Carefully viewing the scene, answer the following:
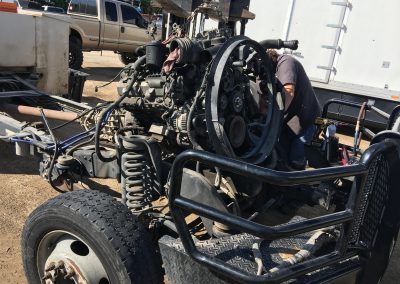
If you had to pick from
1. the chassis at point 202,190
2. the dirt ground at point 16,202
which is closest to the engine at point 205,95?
the chassis at point 202,190

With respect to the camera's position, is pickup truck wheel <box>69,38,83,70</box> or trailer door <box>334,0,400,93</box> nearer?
trailer door <box>334,0,400,93</box>

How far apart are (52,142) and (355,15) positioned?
651 cm

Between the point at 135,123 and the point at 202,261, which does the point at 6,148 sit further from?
the point at 202,261

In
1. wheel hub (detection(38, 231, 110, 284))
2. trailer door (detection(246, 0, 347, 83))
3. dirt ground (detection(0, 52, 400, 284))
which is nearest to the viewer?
wheel hub (detection(38, 231, 110, 284))

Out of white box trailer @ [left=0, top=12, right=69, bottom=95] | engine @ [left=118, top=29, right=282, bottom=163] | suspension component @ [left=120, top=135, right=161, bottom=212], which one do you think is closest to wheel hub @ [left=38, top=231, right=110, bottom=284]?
suspension component @ [left=120, top=135, right=161, bottom=212]

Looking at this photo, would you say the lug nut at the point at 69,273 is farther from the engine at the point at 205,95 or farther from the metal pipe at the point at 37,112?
the metal pipe at the point at 37,112

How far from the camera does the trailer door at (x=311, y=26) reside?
8.27m

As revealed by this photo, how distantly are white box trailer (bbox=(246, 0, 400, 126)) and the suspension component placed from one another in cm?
603

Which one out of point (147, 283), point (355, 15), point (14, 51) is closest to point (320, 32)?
point (355, 15)

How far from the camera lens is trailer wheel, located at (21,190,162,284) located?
2.26m

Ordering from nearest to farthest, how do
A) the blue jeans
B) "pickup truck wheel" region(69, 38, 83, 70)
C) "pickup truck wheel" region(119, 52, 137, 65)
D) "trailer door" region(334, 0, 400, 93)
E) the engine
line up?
the engine < the blue jeans < "trailer door" region(334, 0, 400, 93) < "pickup truck wheel" region(69, 38, 83, 70) < "pickup truck wheel" region(119, 52, 137, 65)

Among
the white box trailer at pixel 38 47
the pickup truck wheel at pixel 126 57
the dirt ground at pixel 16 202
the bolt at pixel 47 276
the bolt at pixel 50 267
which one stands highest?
the white box trailer at pixel 38 47

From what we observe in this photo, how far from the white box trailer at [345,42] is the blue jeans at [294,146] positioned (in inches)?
173

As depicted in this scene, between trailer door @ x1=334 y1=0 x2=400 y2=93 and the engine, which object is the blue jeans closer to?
the engine
